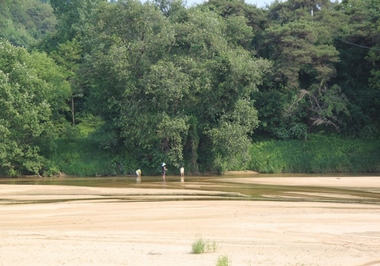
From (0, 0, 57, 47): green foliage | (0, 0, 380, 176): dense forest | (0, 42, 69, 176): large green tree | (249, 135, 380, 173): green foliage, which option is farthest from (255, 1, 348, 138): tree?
(0, 0, 57, 47): green foliage

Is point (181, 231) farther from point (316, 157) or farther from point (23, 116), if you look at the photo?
point (316, 157)

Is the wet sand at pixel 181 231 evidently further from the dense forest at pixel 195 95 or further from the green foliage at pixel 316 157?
the green foliage at pixel 316 157

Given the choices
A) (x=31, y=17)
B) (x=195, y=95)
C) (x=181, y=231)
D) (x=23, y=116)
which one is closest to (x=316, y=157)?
(x=195, y=95)

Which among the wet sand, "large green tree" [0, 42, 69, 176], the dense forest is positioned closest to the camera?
the wet sand

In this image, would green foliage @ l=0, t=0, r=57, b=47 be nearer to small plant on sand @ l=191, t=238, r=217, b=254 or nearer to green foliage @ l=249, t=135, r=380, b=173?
green foliage @ l=249, t=135, r=380, b=173

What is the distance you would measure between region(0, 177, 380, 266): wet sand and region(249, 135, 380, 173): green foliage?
32631 mm

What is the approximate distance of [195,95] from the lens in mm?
56344

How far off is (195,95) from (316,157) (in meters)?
14.6

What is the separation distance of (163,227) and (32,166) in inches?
1451

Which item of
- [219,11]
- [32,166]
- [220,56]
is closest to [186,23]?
[220,56]

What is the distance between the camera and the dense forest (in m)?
54.5

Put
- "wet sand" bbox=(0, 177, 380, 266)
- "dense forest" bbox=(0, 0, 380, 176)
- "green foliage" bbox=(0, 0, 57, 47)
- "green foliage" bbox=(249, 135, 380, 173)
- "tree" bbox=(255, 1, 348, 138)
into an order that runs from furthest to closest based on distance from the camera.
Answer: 1. "green foliage" bbox=(0, 0, 57, 47)
2. "green foliage" bbox=(249, 135, 380, 173)
3. "tree" bbox=(255, 1, 348, 138)
4. "dense forest" bbox=(0, 0, 380, 176)
5. "wet sand" bbox=(0, 177, 380, 266)

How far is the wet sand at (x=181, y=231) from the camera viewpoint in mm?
14469

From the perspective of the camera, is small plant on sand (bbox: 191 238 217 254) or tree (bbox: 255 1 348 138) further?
tree (bbox: 255 1 348 138)
